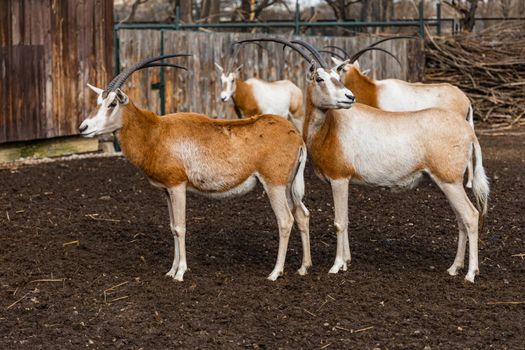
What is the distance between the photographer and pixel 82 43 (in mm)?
13078

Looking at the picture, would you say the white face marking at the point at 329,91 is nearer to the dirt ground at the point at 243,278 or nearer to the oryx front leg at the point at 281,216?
the oryx front leg at the point at 281,216

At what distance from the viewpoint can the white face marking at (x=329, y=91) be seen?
21.7 feet

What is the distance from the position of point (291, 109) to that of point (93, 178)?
173 inches

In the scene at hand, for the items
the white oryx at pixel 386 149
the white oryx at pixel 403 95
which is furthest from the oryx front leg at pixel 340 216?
the white oryx at pixel 403 95

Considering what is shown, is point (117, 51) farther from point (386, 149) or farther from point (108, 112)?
point (386, 149)

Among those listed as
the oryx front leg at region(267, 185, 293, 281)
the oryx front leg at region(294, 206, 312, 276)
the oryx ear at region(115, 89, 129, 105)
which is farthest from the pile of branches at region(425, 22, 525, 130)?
the oryx ear at region(115, 89, 129, 105)

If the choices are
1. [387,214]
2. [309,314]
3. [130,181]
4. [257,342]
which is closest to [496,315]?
[309,314]

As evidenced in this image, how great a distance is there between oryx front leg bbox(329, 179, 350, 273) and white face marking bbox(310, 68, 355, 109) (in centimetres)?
58

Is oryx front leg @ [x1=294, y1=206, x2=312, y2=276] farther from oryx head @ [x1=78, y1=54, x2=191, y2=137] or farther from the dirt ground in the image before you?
oryx head @ [x1=78, y1=54, x2=191, y2=137]

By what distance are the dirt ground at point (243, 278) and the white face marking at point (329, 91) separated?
1.28 meters

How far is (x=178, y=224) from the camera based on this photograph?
6.63 m

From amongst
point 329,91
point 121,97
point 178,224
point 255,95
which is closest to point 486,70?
point 255,95

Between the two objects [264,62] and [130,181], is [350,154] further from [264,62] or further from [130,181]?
[264,62]

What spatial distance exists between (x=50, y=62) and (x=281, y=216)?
692 cm
